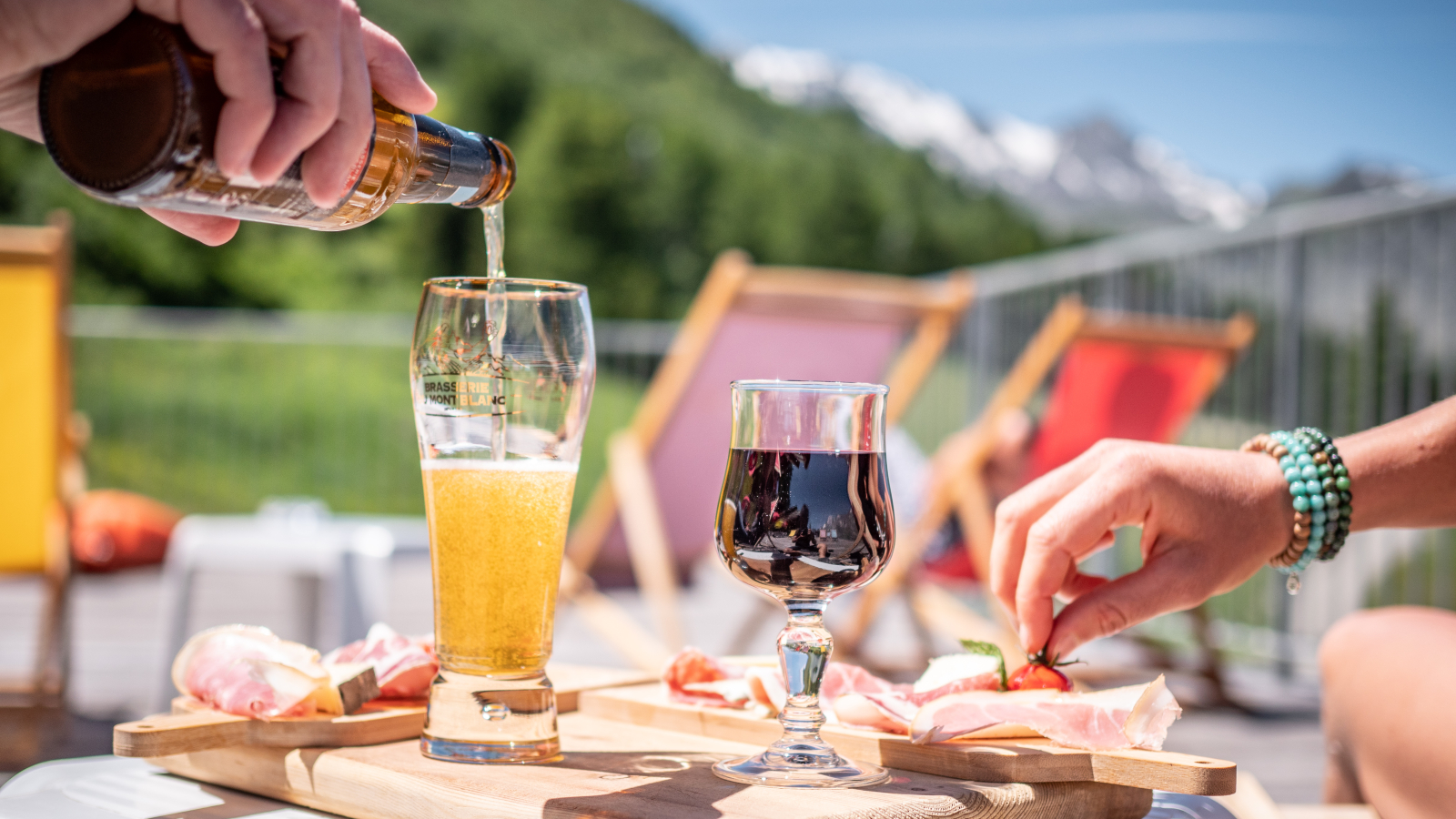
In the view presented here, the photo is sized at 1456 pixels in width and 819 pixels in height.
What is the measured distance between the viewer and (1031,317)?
21.8 ft

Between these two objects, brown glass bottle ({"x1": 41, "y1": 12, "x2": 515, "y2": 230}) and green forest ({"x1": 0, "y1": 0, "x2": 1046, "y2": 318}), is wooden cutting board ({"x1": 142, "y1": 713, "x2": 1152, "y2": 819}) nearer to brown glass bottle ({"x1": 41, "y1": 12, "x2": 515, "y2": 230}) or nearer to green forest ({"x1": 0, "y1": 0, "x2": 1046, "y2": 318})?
brown glass bottle ({"x1": 41, "y1": 12, "x2": 515, "y2": 230})

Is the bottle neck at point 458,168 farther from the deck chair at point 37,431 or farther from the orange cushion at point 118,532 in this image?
the orange cushion at point 118,532

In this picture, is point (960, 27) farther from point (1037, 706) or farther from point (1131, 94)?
point (1037, 706)

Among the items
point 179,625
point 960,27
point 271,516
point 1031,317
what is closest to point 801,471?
point 179,625

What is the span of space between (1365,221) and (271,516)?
4061 mm

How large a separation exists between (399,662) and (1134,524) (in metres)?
0.76

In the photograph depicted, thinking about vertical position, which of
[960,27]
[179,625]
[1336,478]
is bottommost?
[179,625]

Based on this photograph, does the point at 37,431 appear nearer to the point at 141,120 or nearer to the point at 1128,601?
the point at 141,120

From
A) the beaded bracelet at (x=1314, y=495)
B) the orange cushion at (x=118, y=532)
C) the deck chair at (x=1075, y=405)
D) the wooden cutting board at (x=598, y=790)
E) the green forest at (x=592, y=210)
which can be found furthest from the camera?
the green forest at (x=592, y=210)

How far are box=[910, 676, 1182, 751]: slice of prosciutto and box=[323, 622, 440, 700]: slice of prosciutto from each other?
511 mm

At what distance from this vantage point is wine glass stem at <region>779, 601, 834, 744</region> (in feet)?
3.33

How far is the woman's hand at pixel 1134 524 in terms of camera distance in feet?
3.75

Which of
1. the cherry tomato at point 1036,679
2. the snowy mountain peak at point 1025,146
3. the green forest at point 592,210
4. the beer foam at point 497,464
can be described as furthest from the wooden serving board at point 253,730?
the snowy mountain peak at point 1025,146

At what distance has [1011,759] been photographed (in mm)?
1013
